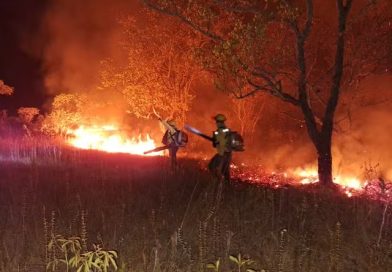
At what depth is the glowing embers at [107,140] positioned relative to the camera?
23442 millimetres

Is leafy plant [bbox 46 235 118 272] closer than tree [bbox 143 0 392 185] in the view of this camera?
Yes

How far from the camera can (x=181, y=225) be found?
711 centimetres

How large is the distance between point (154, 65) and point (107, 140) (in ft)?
16.4

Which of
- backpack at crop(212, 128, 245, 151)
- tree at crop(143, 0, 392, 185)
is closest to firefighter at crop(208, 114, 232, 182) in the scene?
backpack at crop(212, 128, 245, 151)

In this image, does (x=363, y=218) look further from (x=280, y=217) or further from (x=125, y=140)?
(x=125, y=140)

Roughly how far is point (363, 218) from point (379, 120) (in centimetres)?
1250

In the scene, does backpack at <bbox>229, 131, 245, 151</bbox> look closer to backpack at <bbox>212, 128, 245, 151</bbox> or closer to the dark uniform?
backpack at <bbox>212, 128, 245, 151</bbox>

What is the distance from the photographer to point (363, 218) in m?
8.63

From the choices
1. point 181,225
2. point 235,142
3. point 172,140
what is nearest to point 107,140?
point 172,140

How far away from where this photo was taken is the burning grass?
627 cm

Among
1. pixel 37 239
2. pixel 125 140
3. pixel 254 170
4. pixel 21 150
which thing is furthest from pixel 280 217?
pixel 125 140

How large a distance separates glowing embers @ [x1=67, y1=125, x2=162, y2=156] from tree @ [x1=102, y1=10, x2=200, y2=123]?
5.33 feet

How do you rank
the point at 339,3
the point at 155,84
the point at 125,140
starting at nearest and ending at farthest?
the point at 339,3 → the point at 155,84 → the point at 125,140

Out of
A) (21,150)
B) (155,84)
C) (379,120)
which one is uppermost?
(155,84)
